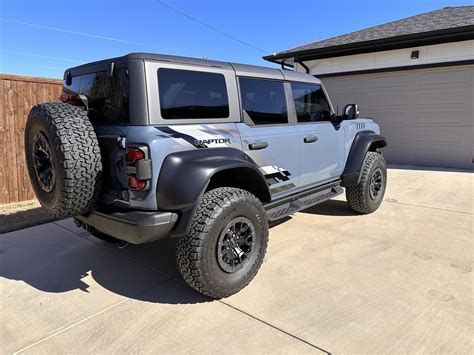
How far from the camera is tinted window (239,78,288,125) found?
3.36 m

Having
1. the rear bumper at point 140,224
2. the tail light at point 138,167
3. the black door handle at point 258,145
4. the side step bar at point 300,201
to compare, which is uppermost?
the black door handle at point 258,145

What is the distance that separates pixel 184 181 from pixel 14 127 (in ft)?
15.3

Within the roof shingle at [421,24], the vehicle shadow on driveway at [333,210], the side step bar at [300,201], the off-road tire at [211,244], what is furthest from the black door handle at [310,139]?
the roof shingle at [421,24]

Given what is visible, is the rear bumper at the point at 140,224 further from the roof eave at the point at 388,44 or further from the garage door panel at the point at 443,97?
the garage door panel at the point at 443,97

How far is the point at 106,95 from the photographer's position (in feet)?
9.12

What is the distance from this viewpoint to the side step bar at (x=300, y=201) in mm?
3627

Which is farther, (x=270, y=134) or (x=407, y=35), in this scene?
(x=407, y=35)

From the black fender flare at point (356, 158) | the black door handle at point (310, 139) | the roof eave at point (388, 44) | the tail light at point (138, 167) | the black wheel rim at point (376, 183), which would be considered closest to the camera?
the tail light at point (138, 167)

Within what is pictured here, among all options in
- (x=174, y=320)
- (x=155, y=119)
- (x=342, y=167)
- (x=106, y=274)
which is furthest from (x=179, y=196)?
(x=342, y=167)

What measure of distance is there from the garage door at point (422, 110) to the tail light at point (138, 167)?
372 inches

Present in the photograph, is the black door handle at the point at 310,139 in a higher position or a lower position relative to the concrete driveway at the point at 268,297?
higher

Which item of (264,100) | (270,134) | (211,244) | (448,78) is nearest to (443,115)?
(448,78)

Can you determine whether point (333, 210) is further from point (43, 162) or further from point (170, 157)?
point (43, 162)

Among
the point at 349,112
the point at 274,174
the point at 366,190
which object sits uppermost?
the point at 349,112
